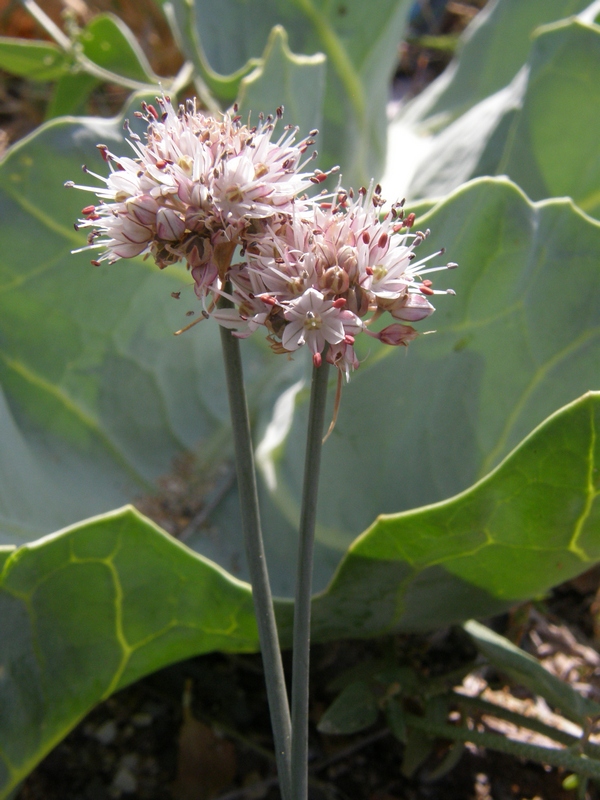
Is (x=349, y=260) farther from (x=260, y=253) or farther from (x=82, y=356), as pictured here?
(x=82, y=356)

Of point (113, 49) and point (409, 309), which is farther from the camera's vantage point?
point (113, 49)

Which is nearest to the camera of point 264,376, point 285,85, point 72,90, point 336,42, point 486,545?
point 486,545

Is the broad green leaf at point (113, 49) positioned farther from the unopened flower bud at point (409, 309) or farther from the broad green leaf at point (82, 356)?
the unopened flower bud at point (409, 309)

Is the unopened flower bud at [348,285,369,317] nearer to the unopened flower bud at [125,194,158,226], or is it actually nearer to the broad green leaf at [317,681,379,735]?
the unopened flower bud at [125,194,158,226]

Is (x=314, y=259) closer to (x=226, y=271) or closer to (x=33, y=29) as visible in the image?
(x=226, y=271)

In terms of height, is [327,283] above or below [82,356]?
above

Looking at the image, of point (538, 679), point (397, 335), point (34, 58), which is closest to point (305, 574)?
point (397, 335)

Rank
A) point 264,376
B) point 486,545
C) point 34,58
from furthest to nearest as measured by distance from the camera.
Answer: point 34,58
point 264,376
point 486,545

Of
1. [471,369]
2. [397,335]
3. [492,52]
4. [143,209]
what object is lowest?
[471,369]
